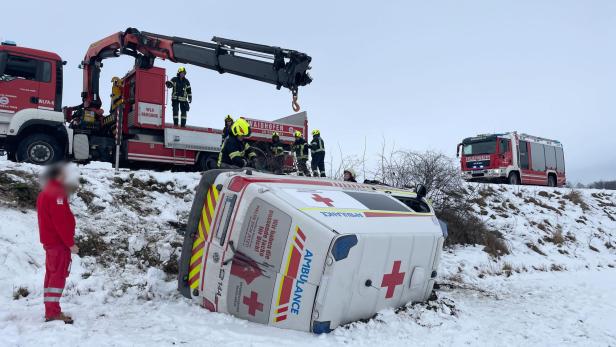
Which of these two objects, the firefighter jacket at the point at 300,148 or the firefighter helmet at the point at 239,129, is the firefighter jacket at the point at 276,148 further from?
the firefighter helmet at the point at 239,129

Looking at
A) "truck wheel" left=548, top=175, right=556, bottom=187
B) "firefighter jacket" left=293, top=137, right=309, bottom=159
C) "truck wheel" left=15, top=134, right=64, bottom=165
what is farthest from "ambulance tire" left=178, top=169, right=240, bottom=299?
"truck wheel" left=548, top=175, right=556, bottom=187

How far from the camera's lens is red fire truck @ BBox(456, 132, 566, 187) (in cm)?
2083

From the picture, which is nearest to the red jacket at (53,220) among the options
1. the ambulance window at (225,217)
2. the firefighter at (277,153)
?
the ambulance window at (225,217)

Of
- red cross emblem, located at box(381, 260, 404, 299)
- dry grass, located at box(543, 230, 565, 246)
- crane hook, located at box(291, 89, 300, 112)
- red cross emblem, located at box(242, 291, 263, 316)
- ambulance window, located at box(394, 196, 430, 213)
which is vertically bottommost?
dry grass, located at box(543, 230, 565, 246)

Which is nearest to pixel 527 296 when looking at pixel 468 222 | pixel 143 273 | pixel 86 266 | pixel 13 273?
pixel 468 222

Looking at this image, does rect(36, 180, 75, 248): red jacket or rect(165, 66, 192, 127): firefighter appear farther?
rect(165, 66, 192, 127): firefighter

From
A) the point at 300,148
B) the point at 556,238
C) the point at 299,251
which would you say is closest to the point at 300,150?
the point at 300,148

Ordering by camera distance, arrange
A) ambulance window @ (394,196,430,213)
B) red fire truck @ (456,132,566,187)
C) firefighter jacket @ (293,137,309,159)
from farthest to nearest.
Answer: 1. red fire truck @ (456,132,566,187)
2. firefighter jacket @ (293,137,309,159)
3. ambulance window @ (394,196,430,213)

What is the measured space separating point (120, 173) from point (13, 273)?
370 centimetres

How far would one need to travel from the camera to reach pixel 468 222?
11.8 meters

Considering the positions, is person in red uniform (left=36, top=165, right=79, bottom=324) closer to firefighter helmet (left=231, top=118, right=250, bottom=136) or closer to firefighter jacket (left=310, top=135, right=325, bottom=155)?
firefighter helmet (left=231, top=118, right=250, bottom=136)

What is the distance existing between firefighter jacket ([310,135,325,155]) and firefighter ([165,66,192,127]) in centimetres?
374

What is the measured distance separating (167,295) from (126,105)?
7.43 m

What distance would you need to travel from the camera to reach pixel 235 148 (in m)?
7.86
